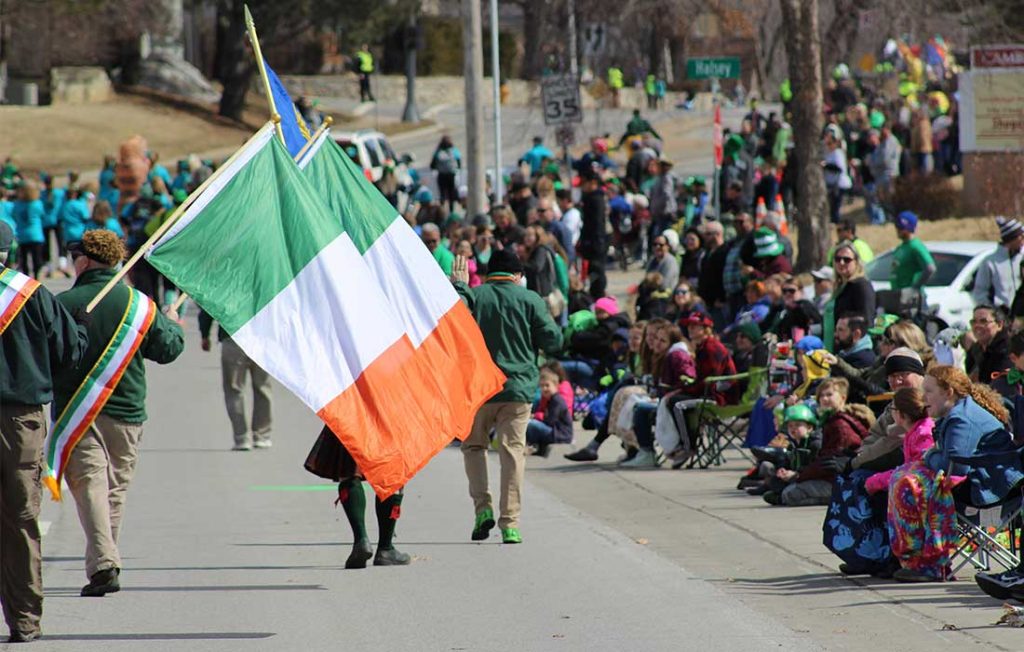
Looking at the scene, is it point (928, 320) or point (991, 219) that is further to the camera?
point (991, 219)

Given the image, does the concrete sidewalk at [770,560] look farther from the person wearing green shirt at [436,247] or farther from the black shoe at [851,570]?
the person wearing green shirt at [436,247]

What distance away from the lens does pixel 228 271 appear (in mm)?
9125

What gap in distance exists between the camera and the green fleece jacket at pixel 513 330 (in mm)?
11422

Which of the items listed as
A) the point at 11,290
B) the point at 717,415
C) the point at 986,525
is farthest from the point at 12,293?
the point at 717,415

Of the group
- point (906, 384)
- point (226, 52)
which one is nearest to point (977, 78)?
point (906, 384)

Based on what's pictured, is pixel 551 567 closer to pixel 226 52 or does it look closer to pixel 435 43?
pixel 226 52

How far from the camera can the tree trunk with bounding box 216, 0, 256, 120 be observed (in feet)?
181

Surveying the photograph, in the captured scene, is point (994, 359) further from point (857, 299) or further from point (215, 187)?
point (215, 187)

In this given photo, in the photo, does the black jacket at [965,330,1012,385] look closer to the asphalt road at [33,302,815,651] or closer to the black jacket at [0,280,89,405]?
the asphalt road at [33,302,815,651]

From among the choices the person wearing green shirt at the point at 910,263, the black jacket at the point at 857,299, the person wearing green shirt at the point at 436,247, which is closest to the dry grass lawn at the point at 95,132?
the person wearing green shirt at the point at 436,247

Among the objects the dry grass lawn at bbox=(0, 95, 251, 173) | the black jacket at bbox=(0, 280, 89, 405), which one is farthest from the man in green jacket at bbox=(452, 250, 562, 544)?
the dry grass lawn at bbox=(0, 95, 251, 173)

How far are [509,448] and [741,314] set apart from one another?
21.3 ft

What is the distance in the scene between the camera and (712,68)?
79.3 feet

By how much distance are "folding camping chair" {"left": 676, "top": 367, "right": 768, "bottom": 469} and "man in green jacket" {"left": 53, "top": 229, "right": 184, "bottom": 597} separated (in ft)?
20.0
